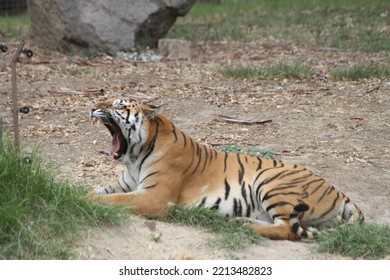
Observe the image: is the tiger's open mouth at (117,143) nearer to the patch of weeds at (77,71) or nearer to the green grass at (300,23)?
the patch of weeds at (77,71)

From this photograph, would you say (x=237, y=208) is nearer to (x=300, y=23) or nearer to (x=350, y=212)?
(x=350, y=212)

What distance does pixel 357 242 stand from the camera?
501 centimetres

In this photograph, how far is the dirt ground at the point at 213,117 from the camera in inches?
196

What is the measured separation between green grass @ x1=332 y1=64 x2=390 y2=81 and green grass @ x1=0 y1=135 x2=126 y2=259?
5.54 m

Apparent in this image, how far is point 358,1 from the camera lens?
15.7 meters

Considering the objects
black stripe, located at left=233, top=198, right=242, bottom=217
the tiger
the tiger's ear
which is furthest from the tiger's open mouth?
black stripe, located at left=233, top=198, right=242, bottom=217

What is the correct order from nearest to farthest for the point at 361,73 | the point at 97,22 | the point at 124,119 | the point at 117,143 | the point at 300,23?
the point at 124,119, the point at 117,143, the point at 361,73, the point at 97,22, the point at 300,23

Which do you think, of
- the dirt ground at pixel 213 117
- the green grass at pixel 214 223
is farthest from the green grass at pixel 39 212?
the green grass at pixel 214 223

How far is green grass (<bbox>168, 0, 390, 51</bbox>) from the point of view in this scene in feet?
41.4

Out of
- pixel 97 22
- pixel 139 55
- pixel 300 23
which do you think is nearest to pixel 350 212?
pixel 139 55

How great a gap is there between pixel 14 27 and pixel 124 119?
30.5 ft

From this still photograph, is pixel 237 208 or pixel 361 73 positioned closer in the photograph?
pixel 237 208

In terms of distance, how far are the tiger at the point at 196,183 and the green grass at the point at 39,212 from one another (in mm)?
339
